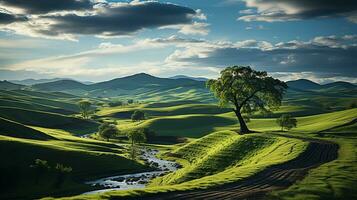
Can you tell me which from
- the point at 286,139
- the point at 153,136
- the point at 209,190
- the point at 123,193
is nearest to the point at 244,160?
the point at 286,139

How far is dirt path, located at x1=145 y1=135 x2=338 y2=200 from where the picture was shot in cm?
4641

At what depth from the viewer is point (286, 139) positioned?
9531 centimetres

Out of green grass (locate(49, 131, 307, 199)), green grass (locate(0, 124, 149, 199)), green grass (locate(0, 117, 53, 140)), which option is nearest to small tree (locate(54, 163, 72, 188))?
green grass (locate(0, 124, 149, 199))

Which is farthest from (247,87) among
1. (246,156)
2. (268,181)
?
(268,181)

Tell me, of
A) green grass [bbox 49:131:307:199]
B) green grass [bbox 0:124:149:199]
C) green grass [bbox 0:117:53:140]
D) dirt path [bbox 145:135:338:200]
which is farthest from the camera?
green grass [bbox 0:117:53:140]

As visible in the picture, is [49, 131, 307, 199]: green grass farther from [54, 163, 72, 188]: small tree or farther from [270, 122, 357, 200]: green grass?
[54, 163, 72, 188]: small tree

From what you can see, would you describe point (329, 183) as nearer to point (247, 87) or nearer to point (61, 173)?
point (247, 87)

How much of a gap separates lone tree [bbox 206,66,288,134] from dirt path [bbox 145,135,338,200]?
33.0 meters

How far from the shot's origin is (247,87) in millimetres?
109688

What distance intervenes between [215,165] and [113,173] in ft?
110

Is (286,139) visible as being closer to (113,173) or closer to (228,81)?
(228,81)

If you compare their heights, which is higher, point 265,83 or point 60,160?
point 265,83

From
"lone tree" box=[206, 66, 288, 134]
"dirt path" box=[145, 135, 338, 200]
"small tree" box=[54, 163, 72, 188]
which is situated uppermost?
"lone tree" box=[206, 66, 288, 134]

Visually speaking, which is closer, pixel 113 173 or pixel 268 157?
pixel 268 157
